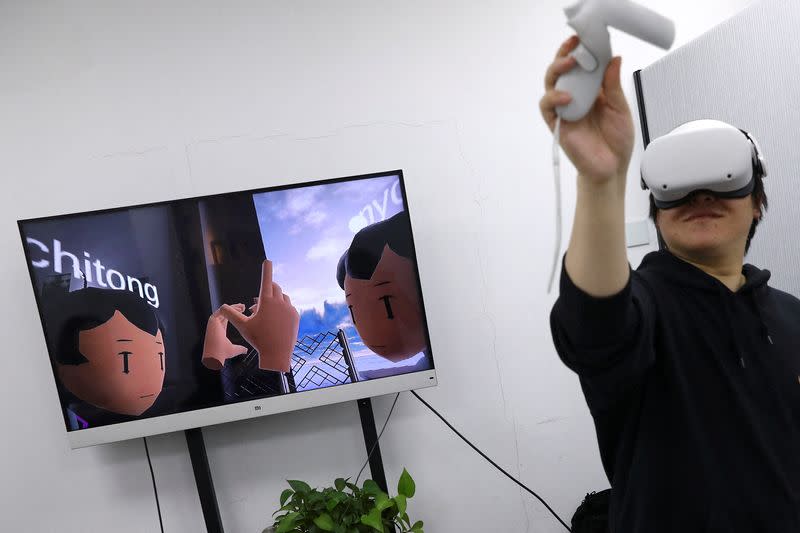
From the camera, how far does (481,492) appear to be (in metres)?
2.29

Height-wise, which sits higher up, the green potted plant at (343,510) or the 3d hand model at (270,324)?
the 3d hand model at (270,324)

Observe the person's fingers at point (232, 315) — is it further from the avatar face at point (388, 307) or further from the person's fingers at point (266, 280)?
the avatar face at point (388, 307)

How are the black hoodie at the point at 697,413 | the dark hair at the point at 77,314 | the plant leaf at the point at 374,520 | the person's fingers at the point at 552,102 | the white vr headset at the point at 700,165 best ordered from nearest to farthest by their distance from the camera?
the person's fingers at the point at 552,102
the black hoodie at the point at 697,413
the white vr headset at the point at 700,165
the plant leaf at the point at 374,520
the dark hair at the point at 77,314

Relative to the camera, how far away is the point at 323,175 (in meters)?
2.20

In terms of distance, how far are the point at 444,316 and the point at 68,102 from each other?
4.99ft

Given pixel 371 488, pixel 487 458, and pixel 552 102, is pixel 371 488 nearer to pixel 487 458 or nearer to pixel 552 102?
pixel 487 458

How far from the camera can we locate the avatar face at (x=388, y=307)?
1965 mm

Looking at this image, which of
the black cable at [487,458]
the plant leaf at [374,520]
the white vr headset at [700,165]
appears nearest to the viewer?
the white vr headset at [700,165]

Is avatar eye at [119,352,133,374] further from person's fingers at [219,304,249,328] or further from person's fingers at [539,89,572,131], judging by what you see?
person's fingers at [539,89,572,131]

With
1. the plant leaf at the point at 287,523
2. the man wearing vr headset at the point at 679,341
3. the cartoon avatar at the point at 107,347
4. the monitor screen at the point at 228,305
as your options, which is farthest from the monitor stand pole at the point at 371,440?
the man wearing vr headset at the point at 679,341

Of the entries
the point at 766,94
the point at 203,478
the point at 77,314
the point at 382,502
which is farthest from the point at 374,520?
the point at 766,94

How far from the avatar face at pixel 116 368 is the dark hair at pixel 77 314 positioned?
2 cm

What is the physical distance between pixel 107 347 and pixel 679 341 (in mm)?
1669

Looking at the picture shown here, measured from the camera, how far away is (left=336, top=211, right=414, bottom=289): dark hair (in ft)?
6.45
